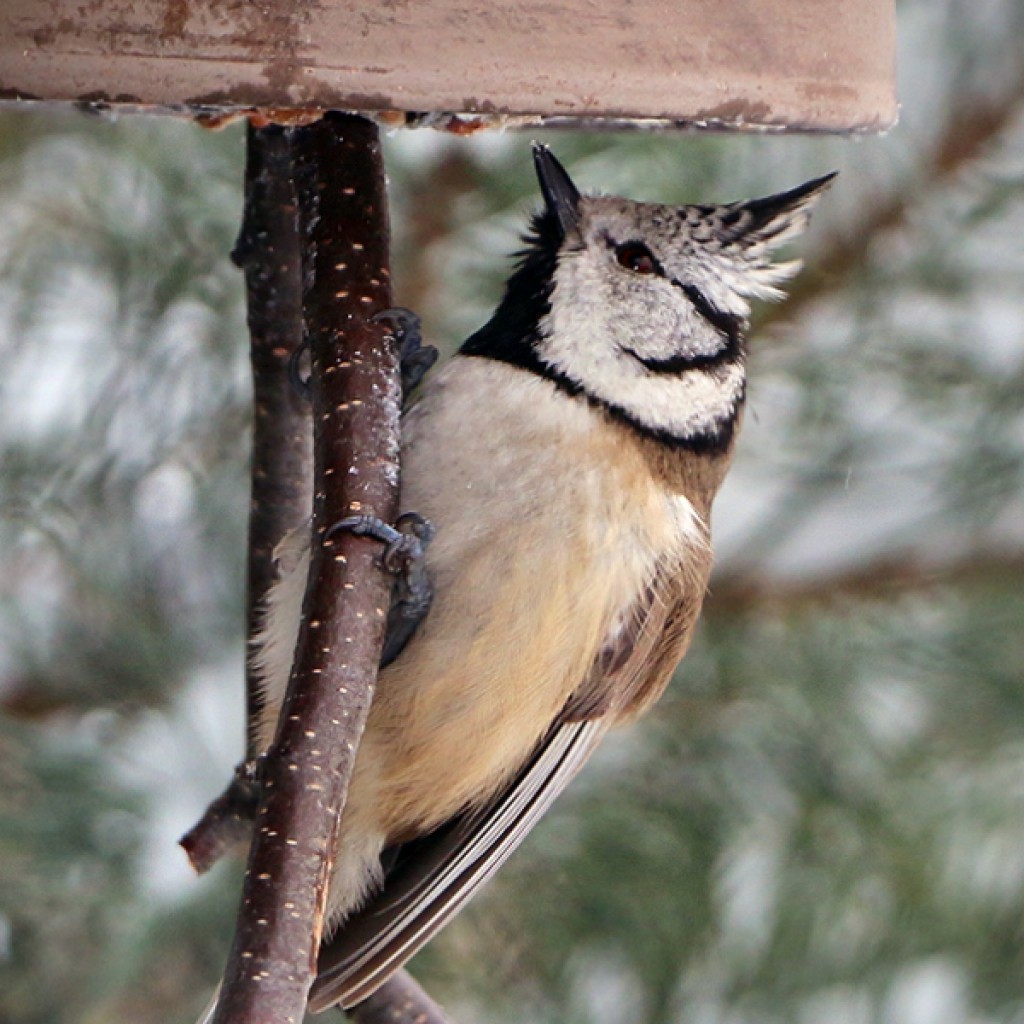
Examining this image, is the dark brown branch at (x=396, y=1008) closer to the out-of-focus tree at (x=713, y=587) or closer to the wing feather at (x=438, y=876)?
the wing feather at (x=438, y=876)

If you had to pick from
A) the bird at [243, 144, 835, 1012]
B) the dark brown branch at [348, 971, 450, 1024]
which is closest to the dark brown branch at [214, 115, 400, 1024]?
the bird at [243, 144, 835, 1012]

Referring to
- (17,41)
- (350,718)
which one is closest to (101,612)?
(350,718)

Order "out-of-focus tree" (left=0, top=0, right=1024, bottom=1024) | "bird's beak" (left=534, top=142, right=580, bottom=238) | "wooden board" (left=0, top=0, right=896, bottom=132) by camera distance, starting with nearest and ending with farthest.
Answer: "wooden board" (left=0, top=0, right=896, bottom=132) < "bird's beak" (left=534, top=142, right=580, bottom=238) < "out-of-focus tree" (left=0, top=0, right=1024, bottom=1024)

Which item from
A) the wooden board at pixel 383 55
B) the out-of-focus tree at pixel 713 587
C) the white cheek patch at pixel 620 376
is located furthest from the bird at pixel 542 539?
the wooden board at pixel 383 55

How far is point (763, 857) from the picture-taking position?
1.55 metres

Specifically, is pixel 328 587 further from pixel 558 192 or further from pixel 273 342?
pixel 558 192

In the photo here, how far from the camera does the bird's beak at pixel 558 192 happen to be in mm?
1216

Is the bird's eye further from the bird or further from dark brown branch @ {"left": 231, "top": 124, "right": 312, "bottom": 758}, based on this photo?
dark brown branch @ {"left": 231, "top": 124, "right": 312, "bottom": 758}

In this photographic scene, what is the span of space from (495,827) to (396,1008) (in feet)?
0.51

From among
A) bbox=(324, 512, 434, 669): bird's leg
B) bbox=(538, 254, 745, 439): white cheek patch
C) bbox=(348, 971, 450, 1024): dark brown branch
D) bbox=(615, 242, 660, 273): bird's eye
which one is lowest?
bbox=(348, 971, 450, 1024): dark brown branch

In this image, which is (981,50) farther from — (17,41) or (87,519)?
(17,41)

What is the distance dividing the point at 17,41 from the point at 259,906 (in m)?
0.43

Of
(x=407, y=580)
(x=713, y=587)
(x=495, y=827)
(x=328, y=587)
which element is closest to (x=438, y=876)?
(x=495, y=827)

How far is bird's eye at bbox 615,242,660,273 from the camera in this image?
1.29 metres
